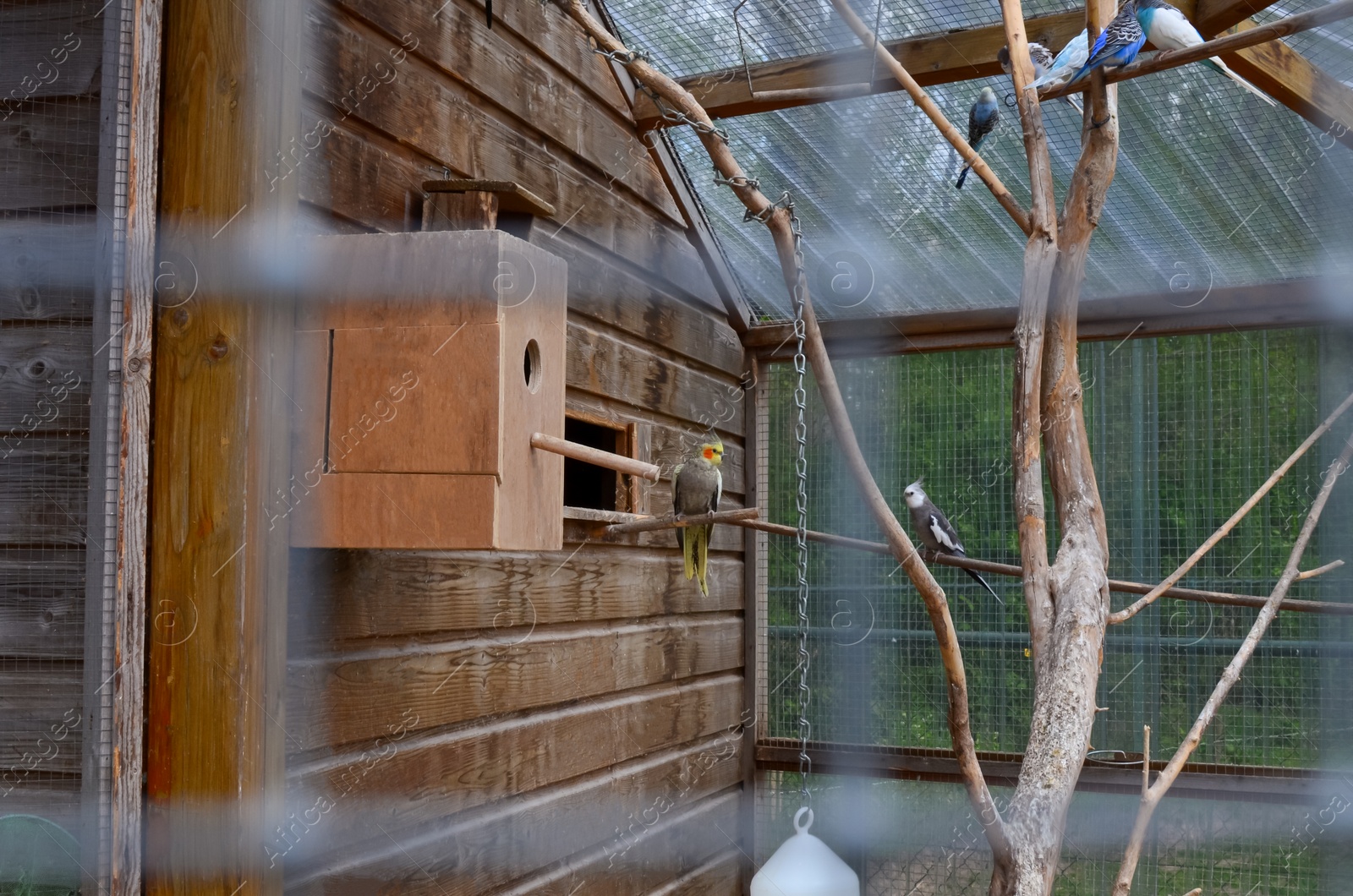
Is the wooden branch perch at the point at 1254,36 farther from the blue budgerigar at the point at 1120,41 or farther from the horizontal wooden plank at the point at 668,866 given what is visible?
the horizontal wooden plank at the point at 668,866

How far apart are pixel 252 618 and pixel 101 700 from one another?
17cm

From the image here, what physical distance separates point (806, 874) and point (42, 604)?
807mm

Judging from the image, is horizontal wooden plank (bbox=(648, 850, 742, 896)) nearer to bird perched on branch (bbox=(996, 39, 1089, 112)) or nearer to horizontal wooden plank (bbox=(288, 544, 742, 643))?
horizontal wooden plank (bbox=(288, 544, 742, 643))

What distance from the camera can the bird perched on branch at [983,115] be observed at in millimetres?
2141

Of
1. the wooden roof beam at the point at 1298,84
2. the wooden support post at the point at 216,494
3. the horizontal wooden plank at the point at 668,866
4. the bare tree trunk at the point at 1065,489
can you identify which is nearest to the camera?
the wooden support post at the point at 216,494

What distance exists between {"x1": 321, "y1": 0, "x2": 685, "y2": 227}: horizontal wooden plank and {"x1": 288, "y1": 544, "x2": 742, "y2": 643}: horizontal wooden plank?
0.63 metres

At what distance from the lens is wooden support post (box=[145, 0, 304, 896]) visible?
121cm

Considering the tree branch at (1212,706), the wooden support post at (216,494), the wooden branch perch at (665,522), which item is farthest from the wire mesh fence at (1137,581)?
the wooden support post at (216,494)

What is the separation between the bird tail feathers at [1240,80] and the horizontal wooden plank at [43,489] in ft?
6.33

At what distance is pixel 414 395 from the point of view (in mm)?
1293

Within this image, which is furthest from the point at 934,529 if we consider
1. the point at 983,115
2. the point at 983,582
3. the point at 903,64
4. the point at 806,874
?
the point at 806,874

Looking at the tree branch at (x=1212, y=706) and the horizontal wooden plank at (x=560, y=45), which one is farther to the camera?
the horizontal wooden plank at (x=560, y=45)

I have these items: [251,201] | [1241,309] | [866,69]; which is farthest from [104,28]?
[1241,309]

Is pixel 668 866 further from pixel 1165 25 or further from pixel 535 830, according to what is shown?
pixel 1165 25
